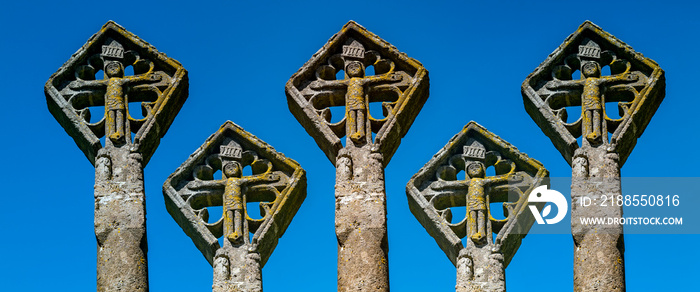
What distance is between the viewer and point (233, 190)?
27938 millimetres

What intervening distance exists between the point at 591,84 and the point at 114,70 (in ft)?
22.5

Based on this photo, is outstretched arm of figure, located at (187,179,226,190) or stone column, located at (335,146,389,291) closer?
stone column, located at (335,146,389,291)

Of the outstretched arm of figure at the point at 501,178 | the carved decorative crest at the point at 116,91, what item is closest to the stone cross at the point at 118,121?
the carved decorative crest at the point at 116,91

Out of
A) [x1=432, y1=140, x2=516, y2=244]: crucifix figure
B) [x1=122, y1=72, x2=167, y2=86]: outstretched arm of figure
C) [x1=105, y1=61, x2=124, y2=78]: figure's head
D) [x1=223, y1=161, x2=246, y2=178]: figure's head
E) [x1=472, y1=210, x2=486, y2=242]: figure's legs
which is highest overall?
[x1=105, y1=61, x2=124, y2=78]: figure's head

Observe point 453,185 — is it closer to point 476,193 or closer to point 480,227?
point 476,193

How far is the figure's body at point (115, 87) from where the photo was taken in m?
28.2

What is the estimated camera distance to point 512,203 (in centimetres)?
2766

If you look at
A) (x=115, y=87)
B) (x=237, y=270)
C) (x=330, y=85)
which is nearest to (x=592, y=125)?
(x=330, y=85)

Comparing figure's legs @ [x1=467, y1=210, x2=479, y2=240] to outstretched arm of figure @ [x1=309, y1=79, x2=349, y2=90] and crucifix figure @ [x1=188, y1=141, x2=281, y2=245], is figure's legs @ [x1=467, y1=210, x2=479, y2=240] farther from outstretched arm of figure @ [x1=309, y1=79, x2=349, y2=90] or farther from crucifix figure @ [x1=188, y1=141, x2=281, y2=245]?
crucifix figure @ [x1=188, y1=141, x2=281, y2=245]

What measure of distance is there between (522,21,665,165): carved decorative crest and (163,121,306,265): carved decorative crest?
11.9ft

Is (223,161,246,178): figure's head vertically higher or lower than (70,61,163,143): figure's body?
lower

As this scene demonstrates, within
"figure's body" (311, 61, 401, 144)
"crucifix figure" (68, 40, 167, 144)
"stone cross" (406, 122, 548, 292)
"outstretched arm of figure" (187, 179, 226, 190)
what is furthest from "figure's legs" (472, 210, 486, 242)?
"crucifix figure" (68, 40, 167, 144)

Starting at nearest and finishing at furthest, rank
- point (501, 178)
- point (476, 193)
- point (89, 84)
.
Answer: point (476, 193) → point (501, 178) → point (89, 84)

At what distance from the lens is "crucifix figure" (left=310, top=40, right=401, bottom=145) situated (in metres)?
27.8
